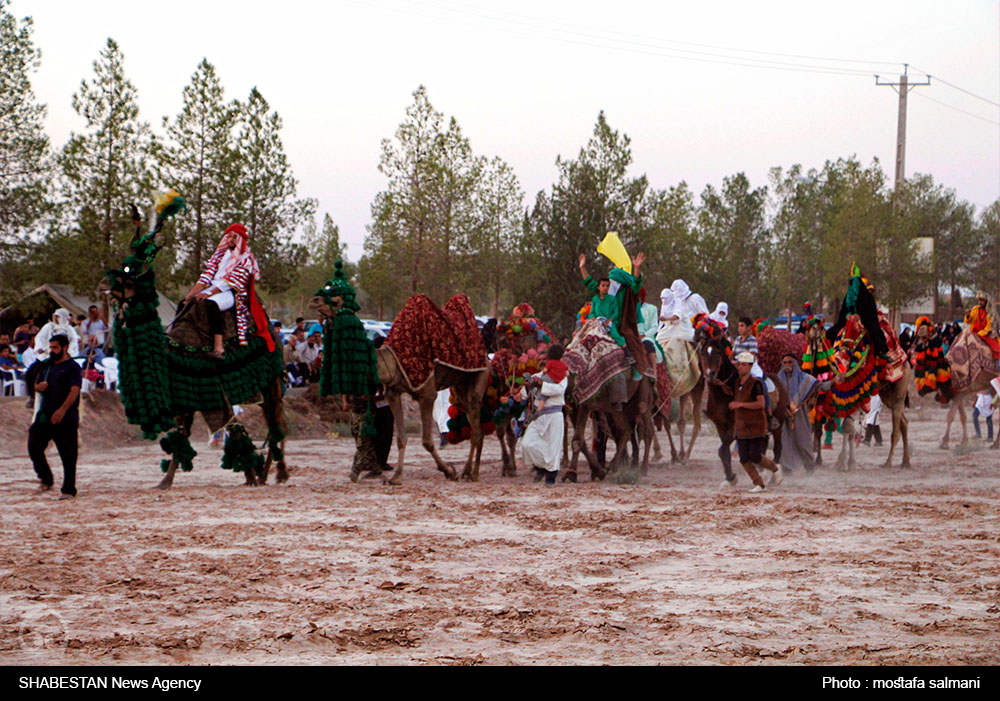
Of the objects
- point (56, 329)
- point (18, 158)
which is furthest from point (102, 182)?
point (56, 329)

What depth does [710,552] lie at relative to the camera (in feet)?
29.4

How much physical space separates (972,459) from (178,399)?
11211 millimetres

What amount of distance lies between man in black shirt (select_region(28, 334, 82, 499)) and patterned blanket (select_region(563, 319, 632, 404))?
5560mm

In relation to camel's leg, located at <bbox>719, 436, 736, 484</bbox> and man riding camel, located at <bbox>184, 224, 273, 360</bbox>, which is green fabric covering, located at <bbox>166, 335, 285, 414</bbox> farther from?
camel's leg, located at <bbox>719, 436, 736, 484</bbox>

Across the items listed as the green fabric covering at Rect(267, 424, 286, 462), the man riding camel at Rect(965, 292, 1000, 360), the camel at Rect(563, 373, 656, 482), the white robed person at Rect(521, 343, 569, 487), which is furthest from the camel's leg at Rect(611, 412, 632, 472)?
the man riding camel at Rect(965, 292, 1000, 360)

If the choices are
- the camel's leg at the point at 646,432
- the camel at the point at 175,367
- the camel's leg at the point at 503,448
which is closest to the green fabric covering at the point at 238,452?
the camel at the point at 175,367

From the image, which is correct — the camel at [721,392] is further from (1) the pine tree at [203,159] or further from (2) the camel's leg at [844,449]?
(1) the pine tree at [203,159]

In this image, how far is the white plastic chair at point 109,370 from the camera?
2056cm

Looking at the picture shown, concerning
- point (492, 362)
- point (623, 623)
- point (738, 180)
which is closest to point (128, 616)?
point (623, 623)

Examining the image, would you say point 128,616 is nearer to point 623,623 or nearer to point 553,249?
point 623,623

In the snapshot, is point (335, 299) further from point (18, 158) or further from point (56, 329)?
point (18, 158)

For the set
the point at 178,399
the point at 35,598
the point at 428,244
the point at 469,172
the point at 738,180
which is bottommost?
the point at 35,598

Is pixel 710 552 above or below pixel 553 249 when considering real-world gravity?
below

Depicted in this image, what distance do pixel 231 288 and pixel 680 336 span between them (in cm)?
697
